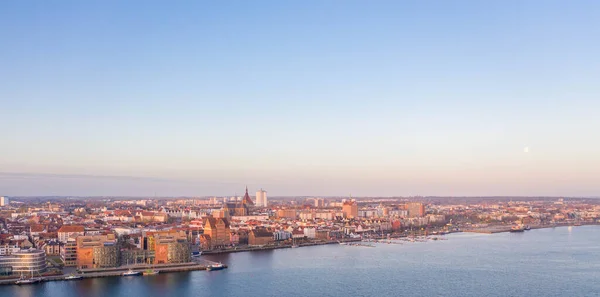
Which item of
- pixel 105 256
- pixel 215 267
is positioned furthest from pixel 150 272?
pixel 215 267

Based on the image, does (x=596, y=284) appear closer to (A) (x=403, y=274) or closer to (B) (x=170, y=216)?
(A) (x=403, y=274)

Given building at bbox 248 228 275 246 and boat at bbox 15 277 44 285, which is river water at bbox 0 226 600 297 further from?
building at bbox 248 228 275 246

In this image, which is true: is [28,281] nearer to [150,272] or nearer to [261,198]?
[150,272]

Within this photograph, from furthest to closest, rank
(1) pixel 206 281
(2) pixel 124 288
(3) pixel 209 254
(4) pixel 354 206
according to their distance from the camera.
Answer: (4) pixel 354 206 < (3) pixel 209 254 < (1) pixel 206 281 < (2) pixel 124 288

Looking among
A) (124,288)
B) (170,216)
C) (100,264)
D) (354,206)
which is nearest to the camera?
(124,288)

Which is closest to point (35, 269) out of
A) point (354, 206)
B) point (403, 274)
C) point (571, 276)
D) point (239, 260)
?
point (239, 260)

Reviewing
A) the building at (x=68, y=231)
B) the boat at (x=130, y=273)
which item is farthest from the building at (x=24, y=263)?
the building at (x=68, y=231)

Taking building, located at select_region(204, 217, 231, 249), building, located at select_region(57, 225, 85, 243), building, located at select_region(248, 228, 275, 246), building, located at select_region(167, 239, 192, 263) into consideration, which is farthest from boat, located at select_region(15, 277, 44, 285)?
building, located at select_region(248, 228, 275, 246)
